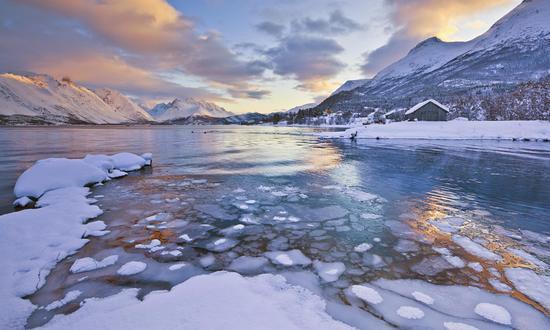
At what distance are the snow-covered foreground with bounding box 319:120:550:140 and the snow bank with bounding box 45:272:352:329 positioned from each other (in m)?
39.7

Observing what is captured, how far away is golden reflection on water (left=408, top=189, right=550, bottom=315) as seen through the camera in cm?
→ 435

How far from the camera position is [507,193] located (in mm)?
10148

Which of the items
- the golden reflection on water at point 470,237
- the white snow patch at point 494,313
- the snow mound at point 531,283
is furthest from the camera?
the golden reflection on water at point 470,237

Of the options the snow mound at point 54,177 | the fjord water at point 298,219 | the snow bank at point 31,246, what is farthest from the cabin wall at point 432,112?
the snow bank at point 31,246

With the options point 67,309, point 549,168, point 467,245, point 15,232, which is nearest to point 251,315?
point 67,309

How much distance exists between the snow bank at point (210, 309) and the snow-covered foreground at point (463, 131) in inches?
1563

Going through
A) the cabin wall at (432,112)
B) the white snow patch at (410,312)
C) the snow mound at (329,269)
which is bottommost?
the snow mound at (329,269)

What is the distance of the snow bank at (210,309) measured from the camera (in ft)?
10.2

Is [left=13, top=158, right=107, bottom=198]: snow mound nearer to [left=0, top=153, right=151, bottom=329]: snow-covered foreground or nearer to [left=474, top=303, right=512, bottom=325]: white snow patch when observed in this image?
[left=0, top=153, right=151, bottom=329]: snow-covered foreground

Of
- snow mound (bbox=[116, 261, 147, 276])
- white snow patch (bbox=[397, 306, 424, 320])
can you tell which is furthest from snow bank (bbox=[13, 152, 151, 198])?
white snow patch (bbox=[397, 306, 424, 320])

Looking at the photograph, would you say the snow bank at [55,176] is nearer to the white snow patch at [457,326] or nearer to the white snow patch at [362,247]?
the white snow patch at [362,247]

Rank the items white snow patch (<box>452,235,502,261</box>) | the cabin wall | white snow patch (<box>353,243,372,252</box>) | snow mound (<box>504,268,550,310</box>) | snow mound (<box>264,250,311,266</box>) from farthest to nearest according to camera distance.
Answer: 1. the cabin wall
2. white snow patch (<box>353,243,372,252</box>)
3. white snow patch (<box>452,235,502,261</box>)
4. snow mound (<box>264,250,311,266</box>)
5. snow mound (<box>504,268,550,310</box>)

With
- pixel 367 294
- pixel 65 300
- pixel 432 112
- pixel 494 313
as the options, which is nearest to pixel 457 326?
pixel 494 313

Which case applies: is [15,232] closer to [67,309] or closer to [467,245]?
[67,309]
